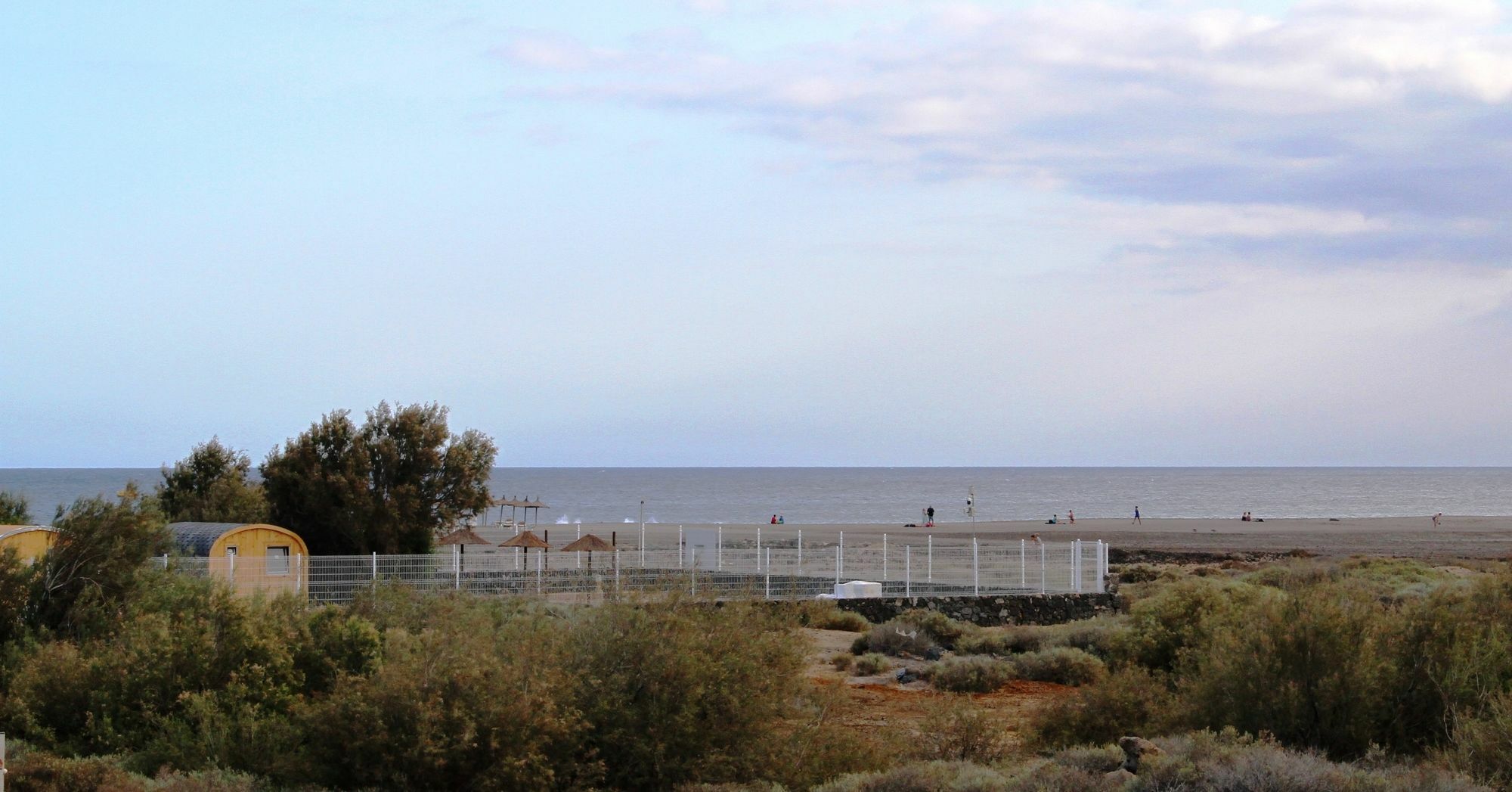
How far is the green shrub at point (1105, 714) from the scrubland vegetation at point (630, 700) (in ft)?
0.09

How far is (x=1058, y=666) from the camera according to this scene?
2048 centimetres

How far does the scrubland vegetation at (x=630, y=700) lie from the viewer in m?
9.26

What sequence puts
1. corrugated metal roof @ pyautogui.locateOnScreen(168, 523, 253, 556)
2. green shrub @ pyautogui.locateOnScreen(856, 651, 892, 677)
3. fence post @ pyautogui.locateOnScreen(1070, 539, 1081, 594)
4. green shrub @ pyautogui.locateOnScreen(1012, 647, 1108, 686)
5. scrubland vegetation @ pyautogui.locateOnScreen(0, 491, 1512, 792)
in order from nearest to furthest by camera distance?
scrubland vegetation @ pyautogui.locateOnScreen(0, 491, 1512, 792) → green shrub @ pyautogui.locateOnScreen(1012, 647, 1108, 686) → green shrub @ pyautogui.locateOnScreen(856, 651, 892, 677) → corrugated metal roof @ pyautogui.locateOnScreen(168, 523, 253, 556) → fence post @ pyautogui.locateOnScreen(1070, 539, 1081, 594)

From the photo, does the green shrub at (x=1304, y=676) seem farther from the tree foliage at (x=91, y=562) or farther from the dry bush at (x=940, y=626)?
the dry bush at (x=940, y=626)

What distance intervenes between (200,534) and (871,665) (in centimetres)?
1256

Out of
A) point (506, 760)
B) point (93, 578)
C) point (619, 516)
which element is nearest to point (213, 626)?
point (93, 578)

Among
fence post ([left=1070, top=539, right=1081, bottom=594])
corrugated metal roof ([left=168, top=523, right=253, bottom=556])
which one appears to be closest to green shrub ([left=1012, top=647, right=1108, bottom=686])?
fence post ([left=1070, top=539, right=1081, bottom=594])

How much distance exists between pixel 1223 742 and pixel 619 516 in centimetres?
9598

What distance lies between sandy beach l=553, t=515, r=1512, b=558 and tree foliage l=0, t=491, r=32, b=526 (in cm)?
2562

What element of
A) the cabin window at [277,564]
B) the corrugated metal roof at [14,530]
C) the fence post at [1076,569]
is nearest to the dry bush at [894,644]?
the fence post at [1076,569]

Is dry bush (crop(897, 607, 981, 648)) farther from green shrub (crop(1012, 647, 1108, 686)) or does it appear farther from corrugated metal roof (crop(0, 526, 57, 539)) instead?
corrugated metal roof (crop(0, 526, 57, 539))

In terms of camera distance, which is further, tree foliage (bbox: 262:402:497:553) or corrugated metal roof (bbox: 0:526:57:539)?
tree foliage (bbox: 262:402:497:553)

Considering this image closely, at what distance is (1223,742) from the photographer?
32.4ft

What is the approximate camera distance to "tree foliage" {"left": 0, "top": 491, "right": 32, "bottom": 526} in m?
26.3
